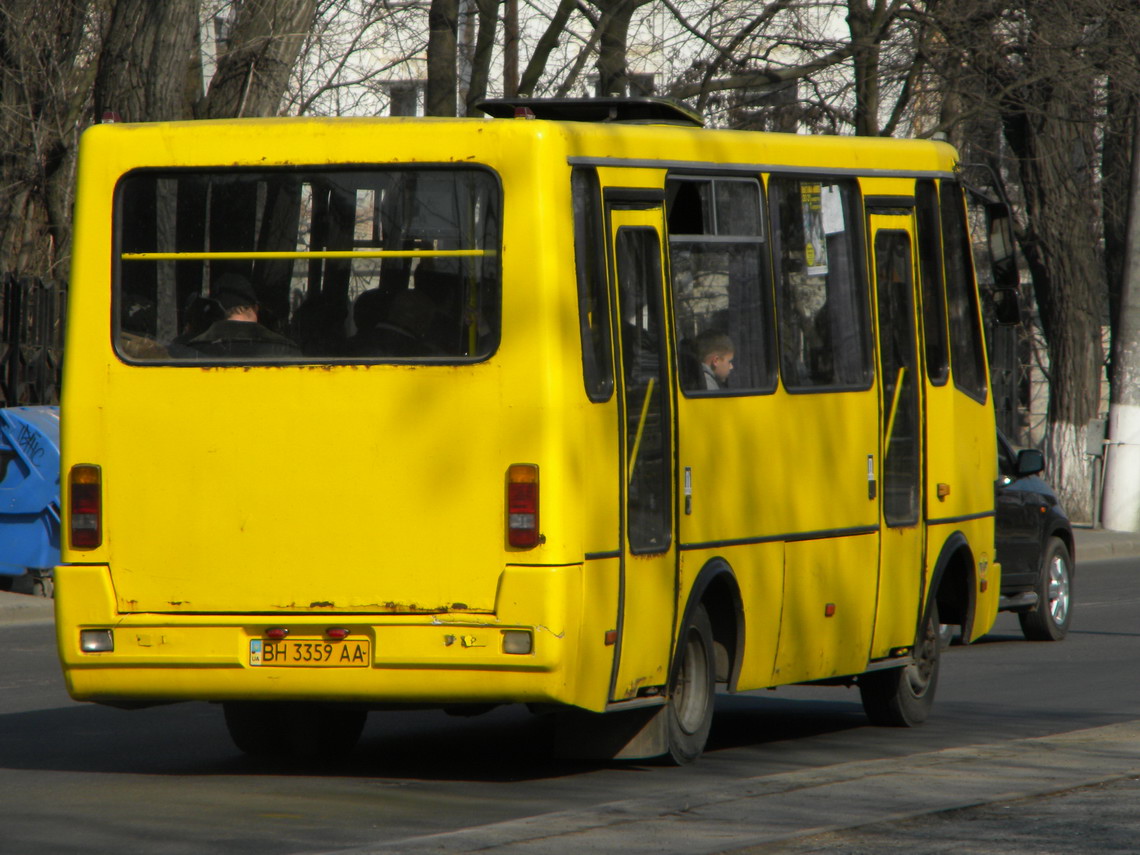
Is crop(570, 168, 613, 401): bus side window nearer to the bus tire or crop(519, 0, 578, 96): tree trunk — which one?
the bus tire

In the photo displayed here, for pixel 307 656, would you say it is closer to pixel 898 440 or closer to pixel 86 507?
pixel 86 507

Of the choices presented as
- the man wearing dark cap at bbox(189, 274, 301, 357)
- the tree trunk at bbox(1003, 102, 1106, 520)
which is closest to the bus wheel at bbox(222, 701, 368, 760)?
the man wearing dark cap at bbox(189, 274, 301, 357)

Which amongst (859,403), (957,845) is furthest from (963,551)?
(957,845)

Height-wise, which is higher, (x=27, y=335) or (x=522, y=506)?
(x=27, y=335)

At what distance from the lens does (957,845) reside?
6.51 m

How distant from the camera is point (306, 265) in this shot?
8.25 metres

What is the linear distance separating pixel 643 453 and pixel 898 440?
7.54 ft

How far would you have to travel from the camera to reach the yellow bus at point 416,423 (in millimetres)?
7898

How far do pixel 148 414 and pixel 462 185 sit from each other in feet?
5.00

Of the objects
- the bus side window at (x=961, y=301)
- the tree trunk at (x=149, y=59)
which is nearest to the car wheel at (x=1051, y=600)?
the bus side window at (x=961, y=301)

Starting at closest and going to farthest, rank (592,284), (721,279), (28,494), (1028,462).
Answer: (592,284)
(721,279)
(1028,462)
(28,494)

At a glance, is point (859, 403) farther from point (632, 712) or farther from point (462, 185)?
point (462, 185)

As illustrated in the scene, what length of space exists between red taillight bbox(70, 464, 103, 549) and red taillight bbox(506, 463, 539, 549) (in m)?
1.65

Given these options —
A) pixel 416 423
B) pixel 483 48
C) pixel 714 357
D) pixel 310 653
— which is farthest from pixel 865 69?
pixel 310 653
